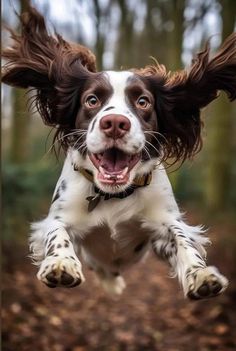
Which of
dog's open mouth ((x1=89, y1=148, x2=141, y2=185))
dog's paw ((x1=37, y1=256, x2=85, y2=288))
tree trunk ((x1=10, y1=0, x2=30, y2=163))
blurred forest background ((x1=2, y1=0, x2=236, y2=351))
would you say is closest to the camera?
dog's paw ((x1=37, y1=256, x2=85, y2=288))

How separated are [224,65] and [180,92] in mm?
135

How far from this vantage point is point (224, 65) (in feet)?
5.49

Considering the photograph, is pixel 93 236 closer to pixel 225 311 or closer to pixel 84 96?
pixel 84 96

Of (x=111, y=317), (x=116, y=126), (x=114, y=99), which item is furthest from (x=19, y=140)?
(x=116, y=126)

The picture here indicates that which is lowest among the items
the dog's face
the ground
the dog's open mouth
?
the ground

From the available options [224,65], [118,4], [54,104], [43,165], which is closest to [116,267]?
[54,104]

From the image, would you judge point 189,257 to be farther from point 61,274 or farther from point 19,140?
point 19,140

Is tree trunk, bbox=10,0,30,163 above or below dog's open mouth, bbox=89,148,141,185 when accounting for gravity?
below

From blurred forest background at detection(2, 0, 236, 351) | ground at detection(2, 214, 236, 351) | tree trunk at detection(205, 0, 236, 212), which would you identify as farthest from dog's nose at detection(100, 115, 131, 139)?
ground at detection(2, 214, 236, 351)

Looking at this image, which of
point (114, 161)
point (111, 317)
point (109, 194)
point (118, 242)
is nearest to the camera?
point (114, 161)

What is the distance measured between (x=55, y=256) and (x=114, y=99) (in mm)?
405

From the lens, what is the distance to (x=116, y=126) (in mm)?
1422

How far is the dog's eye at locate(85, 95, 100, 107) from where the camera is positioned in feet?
5.22

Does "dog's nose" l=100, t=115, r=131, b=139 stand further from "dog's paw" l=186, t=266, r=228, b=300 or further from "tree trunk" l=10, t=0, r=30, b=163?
"tree trunk" l=10, t=0, r=30, b=163
